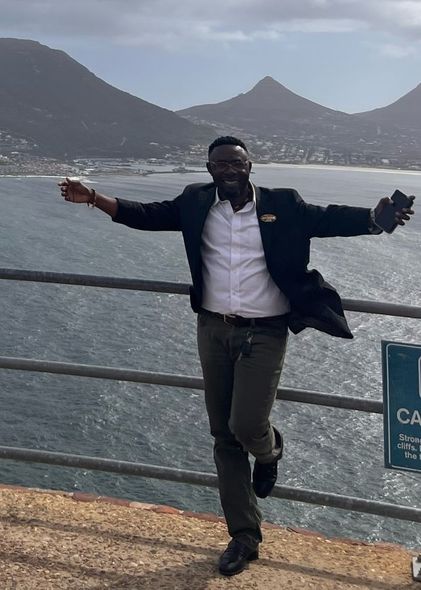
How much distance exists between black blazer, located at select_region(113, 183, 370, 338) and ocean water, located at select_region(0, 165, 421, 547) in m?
9.35

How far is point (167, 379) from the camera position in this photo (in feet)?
12.3

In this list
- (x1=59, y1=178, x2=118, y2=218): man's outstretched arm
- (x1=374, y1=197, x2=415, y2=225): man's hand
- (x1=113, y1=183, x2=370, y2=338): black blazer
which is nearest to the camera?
(x1=374, y1=197, x2=415, y2=225): man's hand

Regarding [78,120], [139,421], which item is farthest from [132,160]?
[139,421]

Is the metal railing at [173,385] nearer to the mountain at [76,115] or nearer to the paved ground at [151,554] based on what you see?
the paved ground at [151,554]

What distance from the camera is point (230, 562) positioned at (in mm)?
3518

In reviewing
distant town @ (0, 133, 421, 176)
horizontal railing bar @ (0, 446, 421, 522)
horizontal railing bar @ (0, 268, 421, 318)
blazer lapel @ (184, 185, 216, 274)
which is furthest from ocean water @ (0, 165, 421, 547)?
distant town @ (0, 133, 421, 176)

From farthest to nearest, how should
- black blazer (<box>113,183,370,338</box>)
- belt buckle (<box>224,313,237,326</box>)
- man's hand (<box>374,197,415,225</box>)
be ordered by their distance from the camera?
belt buckle (<box>224,313,237,326</box>), black blazer (<box>113,183,370,338</box>), man's hand (<box>374,197,415,225</box>)

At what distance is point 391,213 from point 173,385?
3.88 feet

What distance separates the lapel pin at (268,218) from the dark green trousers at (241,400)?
0.40m

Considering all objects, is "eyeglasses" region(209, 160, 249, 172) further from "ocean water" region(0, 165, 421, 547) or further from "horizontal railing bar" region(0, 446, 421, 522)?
"ocean water" region(0, 165, 421, 547)

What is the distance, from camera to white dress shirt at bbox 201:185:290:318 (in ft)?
11.1

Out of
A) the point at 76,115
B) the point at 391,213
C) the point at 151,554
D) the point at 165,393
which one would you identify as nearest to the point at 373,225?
the point at 391,213

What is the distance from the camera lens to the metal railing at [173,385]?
354 centimetres

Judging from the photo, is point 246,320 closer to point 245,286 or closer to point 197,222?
point 245,286
